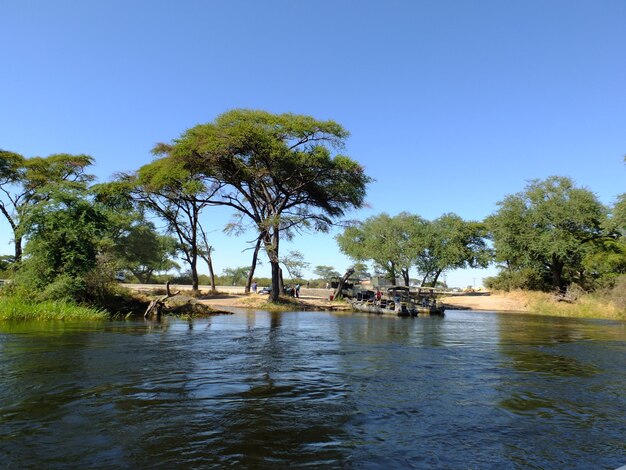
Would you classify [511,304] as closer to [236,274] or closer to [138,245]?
[138,245]

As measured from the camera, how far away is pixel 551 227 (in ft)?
172

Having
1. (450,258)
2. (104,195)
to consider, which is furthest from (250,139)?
(450,258)

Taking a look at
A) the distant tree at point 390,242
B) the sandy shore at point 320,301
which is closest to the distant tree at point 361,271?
the distant tree at point 390,242

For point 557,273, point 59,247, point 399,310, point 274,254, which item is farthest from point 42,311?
point 557,273

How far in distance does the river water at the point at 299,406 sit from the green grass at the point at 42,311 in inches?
244

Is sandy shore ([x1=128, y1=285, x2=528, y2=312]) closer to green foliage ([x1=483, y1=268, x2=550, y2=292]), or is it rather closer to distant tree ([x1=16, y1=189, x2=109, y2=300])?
green foliage ([x1=483, y1=268, x2=550, y2=292])

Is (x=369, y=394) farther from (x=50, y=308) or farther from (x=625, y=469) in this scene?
(x=50, y=308)

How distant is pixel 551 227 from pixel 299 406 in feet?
175

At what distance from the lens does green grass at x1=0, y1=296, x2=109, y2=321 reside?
19.6 meters

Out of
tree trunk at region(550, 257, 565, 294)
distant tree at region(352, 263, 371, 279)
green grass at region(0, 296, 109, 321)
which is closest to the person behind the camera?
green grass at region(0, 296, 109, 321)

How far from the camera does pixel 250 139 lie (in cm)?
3509

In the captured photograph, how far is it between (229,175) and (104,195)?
13.0 metres

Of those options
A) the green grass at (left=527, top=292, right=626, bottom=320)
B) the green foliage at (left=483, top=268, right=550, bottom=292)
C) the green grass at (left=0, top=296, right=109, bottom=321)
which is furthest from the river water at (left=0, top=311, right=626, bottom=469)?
the green foliage at (left=483, top=268, right=550, bottom=292)

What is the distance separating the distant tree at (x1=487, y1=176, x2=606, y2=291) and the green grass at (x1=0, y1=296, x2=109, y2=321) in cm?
4716
